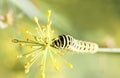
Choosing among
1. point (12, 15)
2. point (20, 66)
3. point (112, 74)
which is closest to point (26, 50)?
point (20, 66)

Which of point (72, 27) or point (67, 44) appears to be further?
point (72, 27)

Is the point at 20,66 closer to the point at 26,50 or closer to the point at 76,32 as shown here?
the point at 26,50

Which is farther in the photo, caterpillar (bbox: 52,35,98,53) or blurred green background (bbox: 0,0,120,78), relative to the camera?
blurred green background (bbox: 0,0,120,78)

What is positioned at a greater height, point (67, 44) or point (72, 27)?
point (72, 27)

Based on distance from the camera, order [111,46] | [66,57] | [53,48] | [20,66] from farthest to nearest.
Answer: [111,46] < [66,57] < [20,66] < [53,48]

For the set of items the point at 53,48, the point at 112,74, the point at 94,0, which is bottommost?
the point at 112,74

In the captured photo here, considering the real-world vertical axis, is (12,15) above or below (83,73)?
above

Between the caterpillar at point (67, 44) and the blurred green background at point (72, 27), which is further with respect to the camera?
the blurred green background at point (72, 27)

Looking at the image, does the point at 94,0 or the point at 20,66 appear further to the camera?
the point at 94,0
